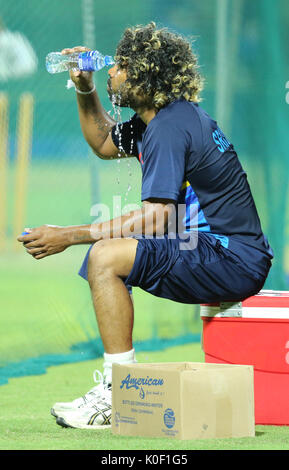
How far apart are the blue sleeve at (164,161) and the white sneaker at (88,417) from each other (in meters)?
0.85

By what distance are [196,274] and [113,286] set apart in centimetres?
35

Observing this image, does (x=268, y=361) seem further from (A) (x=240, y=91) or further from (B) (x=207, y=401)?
(A) (x=240, y=91)

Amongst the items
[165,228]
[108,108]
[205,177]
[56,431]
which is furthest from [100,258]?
→ [108,108]

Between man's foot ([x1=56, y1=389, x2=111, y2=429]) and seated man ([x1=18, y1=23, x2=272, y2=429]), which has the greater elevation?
seated man ([x1=18, y1=23, x2=272, y2=429])

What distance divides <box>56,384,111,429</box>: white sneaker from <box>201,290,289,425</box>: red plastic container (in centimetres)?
54

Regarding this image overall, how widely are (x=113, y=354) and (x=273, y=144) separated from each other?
12.5 ft

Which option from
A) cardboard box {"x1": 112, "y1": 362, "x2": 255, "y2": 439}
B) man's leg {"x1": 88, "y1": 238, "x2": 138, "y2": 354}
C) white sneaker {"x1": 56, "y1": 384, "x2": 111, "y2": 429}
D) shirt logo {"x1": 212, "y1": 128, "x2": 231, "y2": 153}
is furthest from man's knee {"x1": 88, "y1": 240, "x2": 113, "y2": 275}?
shirt logo {"x1": 212, "y1": 128, "x2": 231, "y2": 153}

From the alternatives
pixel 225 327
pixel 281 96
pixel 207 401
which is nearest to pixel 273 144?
pixel 281 96

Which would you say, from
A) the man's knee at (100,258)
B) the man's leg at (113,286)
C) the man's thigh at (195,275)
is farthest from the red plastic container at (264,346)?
the man's knee at (100,258)

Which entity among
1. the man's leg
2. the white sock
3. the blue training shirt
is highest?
the blue training shirt

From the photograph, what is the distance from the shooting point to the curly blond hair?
362cm

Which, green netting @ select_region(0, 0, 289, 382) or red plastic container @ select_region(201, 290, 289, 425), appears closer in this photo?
red plastic container @ select_region(201, 290, 289, 425)

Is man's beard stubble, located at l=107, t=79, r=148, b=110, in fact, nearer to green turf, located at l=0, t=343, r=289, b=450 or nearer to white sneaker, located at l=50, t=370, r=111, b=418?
white sneaker, located at l=50, t=370, r=111, b=418

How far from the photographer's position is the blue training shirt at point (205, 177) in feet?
11.1
